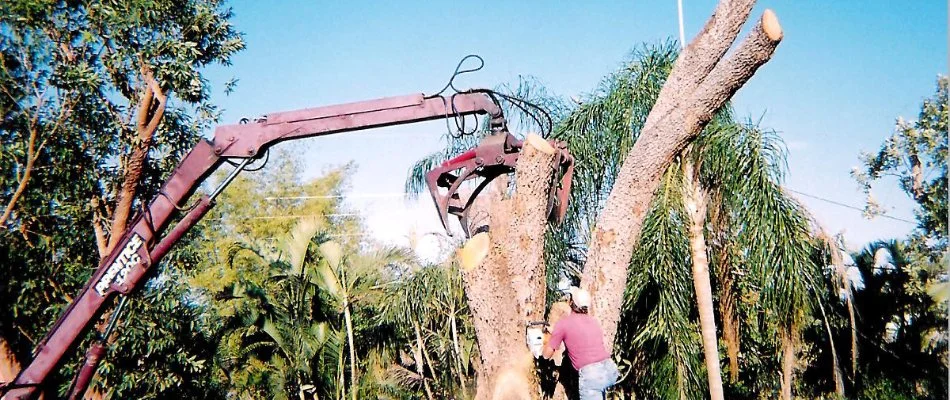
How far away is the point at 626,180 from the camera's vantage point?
15.2 ft

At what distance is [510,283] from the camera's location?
444 cm

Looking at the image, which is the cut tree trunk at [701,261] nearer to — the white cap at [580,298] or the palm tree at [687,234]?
the palm tree at [687,234]

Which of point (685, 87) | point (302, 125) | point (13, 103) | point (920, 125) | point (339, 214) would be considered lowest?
point (685, 87)

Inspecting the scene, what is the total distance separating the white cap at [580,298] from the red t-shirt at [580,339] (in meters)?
0.07

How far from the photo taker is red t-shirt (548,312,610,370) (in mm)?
4293

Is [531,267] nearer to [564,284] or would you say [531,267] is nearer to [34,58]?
[564,284]

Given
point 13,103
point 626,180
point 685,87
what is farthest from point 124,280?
point 13,103

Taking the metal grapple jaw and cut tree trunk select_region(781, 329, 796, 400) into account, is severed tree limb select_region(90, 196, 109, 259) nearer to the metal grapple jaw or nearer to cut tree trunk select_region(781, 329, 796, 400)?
the metal grapple jaw

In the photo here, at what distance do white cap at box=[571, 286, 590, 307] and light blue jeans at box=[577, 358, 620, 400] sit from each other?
37 centimetres

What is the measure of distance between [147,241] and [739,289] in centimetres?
725

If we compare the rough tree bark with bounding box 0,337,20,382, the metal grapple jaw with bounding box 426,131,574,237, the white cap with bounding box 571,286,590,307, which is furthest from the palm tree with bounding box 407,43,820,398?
the rough tree bark with bounding box 0,337,20,382

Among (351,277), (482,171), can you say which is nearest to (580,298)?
(482,171)

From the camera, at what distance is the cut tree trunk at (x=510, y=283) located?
4.35 metres

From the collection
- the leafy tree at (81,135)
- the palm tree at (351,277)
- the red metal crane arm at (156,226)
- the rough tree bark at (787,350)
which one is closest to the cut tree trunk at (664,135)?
the red metal crane arm at (156,226)
